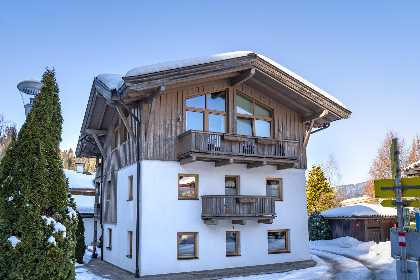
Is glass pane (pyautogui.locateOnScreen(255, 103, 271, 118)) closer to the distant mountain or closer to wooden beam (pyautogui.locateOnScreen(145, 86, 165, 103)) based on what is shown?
wooden beam (pyautogui.locateOnScreen(145, 86, 165, 103))

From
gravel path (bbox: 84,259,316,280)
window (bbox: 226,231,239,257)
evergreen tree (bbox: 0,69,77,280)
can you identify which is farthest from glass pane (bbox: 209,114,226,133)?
evergreen tree (bbox: 0,69,77,280)

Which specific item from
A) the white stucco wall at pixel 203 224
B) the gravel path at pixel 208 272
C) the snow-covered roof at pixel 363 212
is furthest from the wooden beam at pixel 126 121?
the snow-covered roof at pixel 363 212

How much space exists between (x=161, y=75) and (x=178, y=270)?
8.20 m

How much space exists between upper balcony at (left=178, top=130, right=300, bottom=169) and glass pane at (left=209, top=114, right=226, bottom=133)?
135 cm

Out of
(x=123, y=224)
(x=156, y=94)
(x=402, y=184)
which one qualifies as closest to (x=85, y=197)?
(x=123, y=224)

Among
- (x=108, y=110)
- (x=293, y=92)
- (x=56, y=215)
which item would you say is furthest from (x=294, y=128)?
(x=56, y=215)

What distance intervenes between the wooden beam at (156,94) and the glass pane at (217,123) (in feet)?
10.9

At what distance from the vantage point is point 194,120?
19.1m

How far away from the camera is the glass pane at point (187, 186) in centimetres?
1828

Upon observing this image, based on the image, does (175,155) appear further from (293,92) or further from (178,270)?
(293,92)

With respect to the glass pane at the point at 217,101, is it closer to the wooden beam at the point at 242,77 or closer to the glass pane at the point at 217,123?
the glass pane at the point at 217,123

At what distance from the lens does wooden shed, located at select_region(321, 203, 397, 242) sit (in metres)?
29.3

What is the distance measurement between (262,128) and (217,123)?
8.80 feet

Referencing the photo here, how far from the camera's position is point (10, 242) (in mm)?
9406
